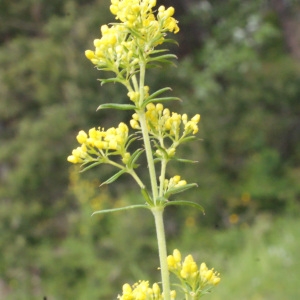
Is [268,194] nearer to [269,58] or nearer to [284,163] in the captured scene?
[284,163]

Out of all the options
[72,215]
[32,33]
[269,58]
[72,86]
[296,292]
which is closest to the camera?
[296,292]

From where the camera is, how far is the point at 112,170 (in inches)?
345

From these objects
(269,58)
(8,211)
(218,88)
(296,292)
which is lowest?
(296,292)

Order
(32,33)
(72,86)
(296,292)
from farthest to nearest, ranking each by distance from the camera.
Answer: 1. (32,33)
2. (72,86)
3. (296,292)

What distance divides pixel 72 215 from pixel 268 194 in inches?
116

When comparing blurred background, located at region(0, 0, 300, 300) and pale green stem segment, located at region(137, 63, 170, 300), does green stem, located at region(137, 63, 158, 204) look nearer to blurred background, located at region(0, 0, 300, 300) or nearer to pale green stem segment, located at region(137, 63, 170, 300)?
pale green stem segment, located at region(137, 63, 170, 300)

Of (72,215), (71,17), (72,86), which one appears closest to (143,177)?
(72,215)

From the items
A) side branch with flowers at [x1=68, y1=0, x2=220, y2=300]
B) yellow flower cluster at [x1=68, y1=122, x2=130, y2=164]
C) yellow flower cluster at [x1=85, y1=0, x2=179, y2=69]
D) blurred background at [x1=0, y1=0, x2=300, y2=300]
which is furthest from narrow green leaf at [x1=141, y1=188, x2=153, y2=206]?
blurred background at [x1=0, y1=0, x2=300, y2=300]

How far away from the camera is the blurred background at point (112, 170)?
335 inches

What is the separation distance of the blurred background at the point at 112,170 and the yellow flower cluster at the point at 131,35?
6.19 m

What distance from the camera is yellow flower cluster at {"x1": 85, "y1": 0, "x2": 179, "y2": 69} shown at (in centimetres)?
149

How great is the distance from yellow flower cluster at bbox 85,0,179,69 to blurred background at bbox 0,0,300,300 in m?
6.19

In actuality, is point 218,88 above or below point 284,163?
above

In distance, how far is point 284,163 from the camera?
9.93m
